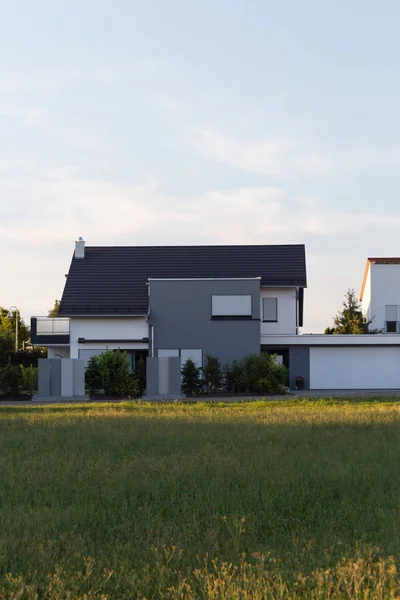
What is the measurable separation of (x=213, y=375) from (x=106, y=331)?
743cm

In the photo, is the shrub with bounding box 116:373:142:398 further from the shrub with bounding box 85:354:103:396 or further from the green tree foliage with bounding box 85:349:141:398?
the shrub with bounding box 85:354:103:396

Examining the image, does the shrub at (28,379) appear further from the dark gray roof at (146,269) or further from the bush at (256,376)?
the bush at (256,376)

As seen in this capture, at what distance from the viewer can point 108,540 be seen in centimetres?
639

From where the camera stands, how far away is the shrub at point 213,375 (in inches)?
1265

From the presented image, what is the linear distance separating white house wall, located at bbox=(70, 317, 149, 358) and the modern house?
5cm

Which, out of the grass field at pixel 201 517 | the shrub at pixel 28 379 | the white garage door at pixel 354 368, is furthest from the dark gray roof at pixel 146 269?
the grass field at pixel 201 517

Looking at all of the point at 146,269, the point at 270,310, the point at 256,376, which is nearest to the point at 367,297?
the point at 270,310

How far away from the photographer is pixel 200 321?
Answer: 3694 centimetres

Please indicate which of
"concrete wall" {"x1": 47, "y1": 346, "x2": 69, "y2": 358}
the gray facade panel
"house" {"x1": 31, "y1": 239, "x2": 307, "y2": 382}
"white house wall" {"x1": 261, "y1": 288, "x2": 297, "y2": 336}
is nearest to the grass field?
"house" {"x1": 31, "y1": 239, "x2": 307, "y2": 382}

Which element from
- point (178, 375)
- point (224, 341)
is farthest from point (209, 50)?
point (224, 341)

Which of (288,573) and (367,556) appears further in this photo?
(367,556)

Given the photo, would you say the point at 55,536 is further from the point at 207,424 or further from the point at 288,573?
the point at 207,424

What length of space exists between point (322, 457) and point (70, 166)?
52.3 feet

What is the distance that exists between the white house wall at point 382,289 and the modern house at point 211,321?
9860mm
